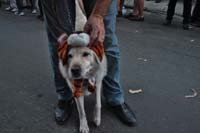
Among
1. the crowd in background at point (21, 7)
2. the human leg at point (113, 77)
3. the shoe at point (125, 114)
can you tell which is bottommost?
the crowd in background at point (21, 7)

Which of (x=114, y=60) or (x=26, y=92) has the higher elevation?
(x=114, y=60)

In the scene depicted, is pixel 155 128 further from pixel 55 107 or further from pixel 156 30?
pixel 156 30

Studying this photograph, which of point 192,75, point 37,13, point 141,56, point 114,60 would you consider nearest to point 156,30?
point 141,56

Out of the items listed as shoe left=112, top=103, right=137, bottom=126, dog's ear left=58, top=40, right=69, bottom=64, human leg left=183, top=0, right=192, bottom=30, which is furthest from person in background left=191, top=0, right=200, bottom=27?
dog's ear left=58, top=40, right=69, bottom=64

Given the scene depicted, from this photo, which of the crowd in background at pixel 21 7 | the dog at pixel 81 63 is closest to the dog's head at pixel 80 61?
the dog at pixel 81 63

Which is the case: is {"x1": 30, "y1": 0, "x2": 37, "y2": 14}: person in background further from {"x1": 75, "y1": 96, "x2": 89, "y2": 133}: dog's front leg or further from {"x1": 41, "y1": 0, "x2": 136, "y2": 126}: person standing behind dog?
{"x1": 75, "y1": 96, "x2": 89, "y2": 133}: dog's front leg

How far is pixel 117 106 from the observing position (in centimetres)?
300

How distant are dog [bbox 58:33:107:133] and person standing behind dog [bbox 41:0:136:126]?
8 cm

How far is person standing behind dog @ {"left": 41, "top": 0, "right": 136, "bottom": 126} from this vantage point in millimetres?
2467

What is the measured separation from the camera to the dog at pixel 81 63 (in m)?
2.41

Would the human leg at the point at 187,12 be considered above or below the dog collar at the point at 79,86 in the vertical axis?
below

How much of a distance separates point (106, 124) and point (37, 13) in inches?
232

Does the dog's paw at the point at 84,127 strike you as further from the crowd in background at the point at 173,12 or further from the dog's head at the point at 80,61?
the crowd in background at the point at 173,12

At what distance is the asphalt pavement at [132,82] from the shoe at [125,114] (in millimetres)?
45
